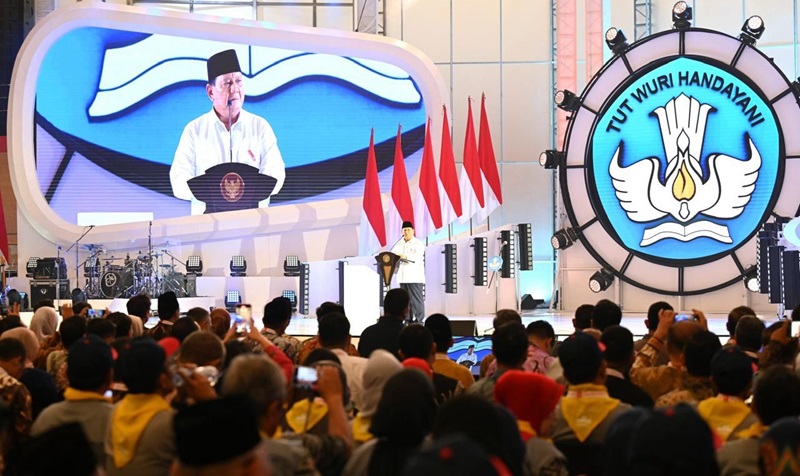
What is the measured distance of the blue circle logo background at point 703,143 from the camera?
15.2m

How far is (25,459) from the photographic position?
7.81ft

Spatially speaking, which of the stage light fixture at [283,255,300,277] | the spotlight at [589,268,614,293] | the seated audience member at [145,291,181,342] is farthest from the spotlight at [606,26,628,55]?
the seated audience member at [145,291,181,342]

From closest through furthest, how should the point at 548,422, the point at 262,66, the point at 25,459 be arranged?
the point at 25,459, the point at 548,422, the point at 262,66

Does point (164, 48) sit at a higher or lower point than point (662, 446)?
higher

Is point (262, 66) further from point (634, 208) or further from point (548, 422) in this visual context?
point (548, 422)

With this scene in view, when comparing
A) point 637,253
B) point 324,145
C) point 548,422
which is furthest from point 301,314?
point 548,422

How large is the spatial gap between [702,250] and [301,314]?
664 cm

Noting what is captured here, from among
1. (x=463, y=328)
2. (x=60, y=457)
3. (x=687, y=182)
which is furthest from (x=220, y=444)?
(x=687, y=182)

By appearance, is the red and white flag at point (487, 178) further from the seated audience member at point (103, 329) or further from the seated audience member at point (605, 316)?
the seated audience member at point (103, 329)

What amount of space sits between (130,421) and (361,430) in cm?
79

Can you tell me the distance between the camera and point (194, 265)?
2030cm

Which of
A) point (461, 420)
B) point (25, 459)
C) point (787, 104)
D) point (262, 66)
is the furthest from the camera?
point (262, 66)

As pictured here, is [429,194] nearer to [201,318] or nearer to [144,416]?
[201,318]

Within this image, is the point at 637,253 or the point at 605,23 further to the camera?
the point at 605,23
